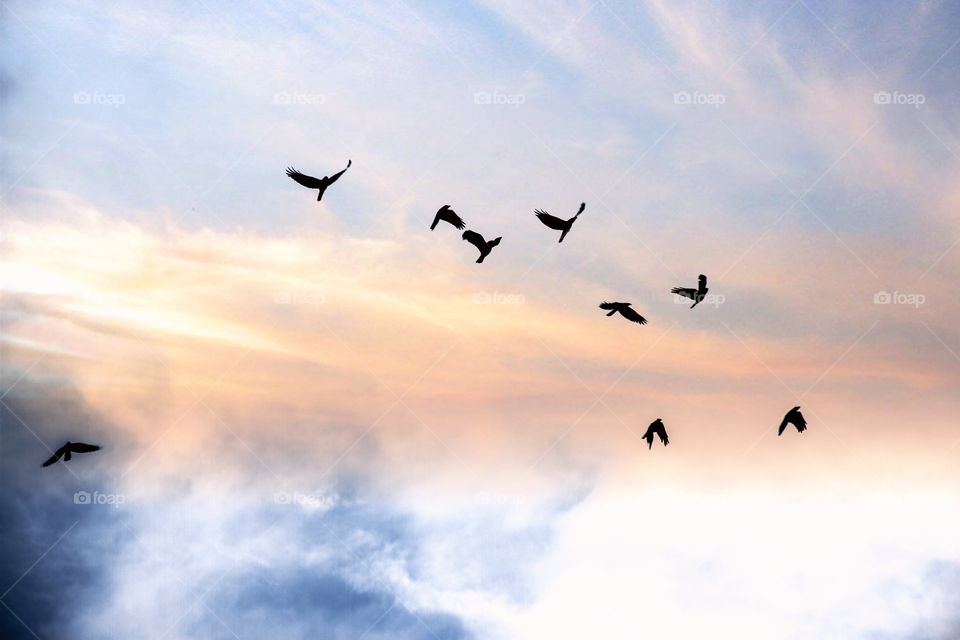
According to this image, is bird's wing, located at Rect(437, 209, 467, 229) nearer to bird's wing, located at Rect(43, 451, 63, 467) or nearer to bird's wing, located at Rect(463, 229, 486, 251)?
bird's wing, located at Rect(463, 229, 486, 251)

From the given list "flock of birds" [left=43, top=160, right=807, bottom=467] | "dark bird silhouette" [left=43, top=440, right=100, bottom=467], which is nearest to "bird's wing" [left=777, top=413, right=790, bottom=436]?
"flock of birds" [left=43, top=160, right=807, bottom=467]

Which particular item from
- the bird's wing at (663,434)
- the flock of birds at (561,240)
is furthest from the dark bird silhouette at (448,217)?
the bird's wing at (663,434)

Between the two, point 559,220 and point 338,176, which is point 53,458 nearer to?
point 338,176

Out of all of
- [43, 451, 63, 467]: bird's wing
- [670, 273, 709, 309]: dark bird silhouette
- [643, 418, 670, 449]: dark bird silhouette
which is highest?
[670, 273, 709, 309]: dark bird silhouette

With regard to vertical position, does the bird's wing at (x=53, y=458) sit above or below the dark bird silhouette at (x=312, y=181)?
below

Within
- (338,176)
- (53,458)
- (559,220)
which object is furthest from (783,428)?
(53,458)

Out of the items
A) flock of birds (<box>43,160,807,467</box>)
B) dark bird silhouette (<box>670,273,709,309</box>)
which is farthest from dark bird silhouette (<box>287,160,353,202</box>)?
dark bird silhouette (<box>670,273,709,309</box>)

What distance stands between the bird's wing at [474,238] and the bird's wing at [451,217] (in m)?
0.51

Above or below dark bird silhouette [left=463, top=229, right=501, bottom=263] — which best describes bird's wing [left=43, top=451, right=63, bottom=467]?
below

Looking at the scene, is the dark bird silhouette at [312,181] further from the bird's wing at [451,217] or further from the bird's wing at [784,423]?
the bird's wing at [784,423]

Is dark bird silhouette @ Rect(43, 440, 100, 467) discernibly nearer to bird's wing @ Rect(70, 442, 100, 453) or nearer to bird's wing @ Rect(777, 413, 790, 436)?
bird's wing @ Rect(70, 442, 100, 453)

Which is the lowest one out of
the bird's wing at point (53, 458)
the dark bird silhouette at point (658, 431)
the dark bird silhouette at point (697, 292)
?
the bird's wing at point (53, 458)

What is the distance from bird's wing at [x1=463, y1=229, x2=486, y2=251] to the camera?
Answer: 46.2 meters

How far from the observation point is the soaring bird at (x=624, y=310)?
4806 centimetres
